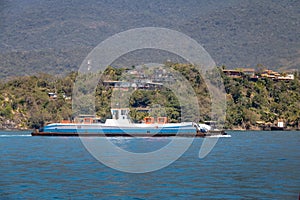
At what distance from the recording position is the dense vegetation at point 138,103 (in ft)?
574

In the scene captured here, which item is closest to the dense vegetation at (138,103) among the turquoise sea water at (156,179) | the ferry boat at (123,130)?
the ferry boat at (123,130)

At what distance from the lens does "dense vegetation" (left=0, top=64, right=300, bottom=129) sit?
574 ft

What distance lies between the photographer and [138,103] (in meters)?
180

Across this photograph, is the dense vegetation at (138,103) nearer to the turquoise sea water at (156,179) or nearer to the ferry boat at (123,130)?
the ferry boat at (123,130)

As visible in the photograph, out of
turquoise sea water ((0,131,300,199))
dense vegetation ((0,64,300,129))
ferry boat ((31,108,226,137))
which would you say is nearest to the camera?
turquoise sea water ((0,131,300,199))

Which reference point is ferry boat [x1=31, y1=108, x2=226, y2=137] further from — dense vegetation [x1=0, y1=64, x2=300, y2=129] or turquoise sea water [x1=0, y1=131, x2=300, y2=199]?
turquoise sea water [x1=0, y1=131, x2=300, y2=199]

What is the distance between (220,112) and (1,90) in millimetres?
57811

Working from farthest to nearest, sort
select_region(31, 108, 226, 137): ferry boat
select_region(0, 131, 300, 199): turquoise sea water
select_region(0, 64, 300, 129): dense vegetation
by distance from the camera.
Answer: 1. select_region(0, 64, 300, 129): dense vegetation
2. select_region(31, 108, 226, 137): ferry boat
3. select_region(0, 131, 300, 199): turquoise sea water

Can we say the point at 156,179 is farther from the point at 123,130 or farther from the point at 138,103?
the point at 138,103

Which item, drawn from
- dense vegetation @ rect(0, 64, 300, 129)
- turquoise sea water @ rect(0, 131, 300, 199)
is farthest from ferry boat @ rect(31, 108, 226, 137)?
turquoise sea water @ rect(0, 131, 300, 199)

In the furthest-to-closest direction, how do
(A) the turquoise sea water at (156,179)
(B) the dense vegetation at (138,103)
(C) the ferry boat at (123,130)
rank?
(B) the dense vegetation at (138,103) → (C) the ferry boat at (123,130) → (A) the turquoise sea water at (156,179)

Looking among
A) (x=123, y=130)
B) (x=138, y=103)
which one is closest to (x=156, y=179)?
(x=123, y=130)

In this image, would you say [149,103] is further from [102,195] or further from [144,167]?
→ [102,195]

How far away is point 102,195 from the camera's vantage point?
39250mm
